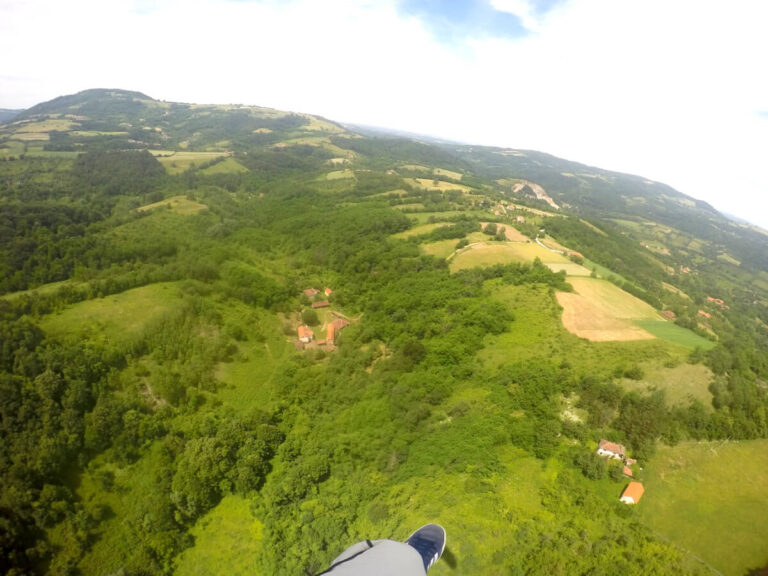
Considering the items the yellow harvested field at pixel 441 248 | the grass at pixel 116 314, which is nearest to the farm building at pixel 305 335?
the grass at pixel 116 314

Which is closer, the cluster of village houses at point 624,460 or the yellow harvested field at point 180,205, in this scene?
the cluster of village houses at point 624,460

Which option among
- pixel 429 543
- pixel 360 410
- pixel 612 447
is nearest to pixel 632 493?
pixel 612 447

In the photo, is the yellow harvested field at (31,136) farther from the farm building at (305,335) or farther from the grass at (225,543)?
the grass at (225,543)

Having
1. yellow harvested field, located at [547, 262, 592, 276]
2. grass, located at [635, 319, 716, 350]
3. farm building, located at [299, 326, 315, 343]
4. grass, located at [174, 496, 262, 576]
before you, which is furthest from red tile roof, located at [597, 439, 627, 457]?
farm building, located at [299, 326, 315, 343]

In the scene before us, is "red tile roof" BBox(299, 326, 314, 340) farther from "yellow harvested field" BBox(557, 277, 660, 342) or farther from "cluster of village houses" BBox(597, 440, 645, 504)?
"cluster of village houses" BBox(597, 440, 645, 504)

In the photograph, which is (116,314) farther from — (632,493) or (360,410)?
(632,493)
